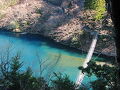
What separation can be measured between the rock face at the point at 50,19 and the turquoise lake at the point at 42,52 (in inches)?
38.6

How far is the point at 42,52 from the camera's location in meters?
20.2

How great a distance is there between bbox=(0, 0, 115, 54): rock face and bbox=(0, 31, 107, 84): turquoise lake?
98 cm

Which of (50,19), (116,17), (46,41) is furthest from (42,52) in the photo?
(116,17)

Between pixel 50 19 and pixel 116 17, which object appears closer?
pixel 116 17

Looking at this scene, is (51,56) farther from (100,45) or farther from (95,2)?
(95,2)

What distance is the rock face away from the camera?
74.7 feet

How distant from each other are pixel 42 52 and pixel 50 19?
688cm

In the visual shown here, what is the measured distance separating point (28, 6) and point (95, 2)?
30.2 ft

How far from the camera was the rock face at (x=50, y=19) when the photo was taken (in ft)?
74.7

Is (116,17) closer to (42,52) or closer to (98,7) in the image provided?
(42,52)

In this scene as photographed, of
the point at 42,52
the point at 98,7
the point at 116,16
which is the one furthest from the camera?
the point at 98,7

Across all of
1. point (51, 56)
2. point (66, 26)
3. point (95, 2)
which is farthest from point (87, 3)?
point (51, 56)

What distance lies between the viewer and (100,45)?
70.6 ft

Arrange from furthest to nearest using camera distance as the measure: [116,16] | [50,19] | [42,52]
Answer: [50,19] < [42,52] < [116,16]
